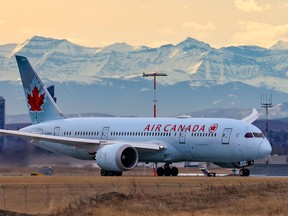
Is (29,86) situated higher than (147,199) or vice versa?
(29,86)

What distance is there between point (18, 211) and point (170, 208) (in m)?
8.08

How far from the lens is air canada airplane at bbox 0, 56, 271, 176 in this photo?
267 ft

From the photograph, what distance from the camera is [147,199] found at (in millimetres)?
53406

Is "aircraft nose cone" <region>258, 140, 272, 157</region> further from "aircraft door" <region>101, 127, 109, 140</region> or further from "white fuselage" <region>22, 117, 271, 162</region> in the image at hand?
"aircraft door" <region>101, 127, 109, 140</region>

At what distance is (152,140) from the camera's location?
86688 mm

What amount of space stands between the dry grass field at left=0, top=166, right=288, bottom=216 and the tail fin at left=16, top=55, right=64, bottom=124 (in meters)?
28.0

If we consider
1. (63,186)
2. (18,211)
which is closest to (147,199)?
(18,211)

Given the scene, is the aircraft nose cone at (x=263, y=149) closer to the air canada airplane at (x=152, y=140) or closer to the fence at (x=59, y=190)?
the air canada airplane at (x=152, y=140)

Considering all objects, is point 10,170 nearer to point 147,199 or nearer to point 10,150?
point 10,150

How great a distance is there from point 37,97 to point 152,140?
15.5 metres

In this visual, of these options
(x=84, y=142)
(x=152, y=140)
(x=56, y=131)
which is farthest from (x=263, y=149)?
(x=56, y=131)

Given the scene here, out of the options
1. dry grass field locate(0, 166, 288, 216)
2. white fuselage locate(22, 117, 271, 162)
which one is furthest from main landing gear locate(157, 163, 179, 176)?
dry grass field locate(0, 166, 288, 216)

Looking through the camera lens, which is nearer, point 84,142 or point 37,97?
point 84,142

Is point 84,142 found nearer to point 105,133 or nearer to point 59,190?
point 105,133
